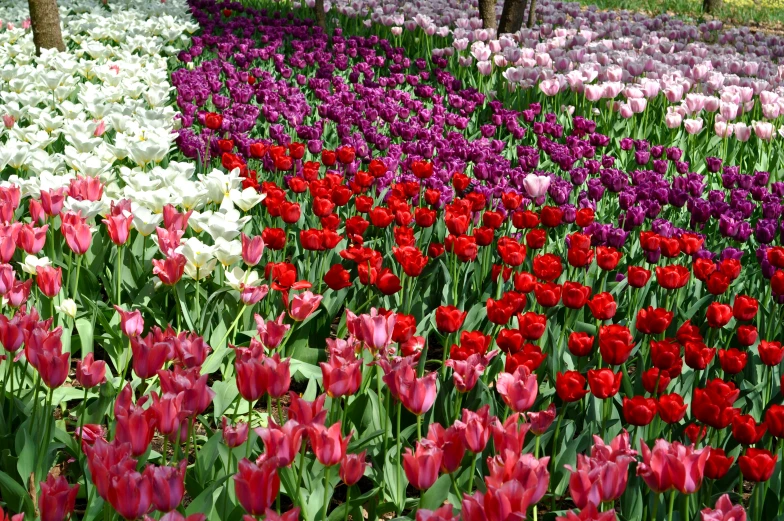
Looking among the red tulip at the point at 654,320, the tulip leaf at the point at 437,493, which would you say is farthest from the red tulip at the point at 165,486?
the red tulip at the point at 654,320

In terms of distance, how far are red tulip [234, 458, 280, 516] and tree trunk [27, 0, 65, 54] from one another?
312 inches

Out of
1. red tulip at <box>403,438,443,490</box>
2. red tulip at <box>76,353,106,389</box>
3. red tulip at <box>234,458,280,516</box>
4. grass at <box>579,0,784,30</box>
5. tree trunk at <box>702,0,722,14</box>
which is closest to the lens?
red tulip at <box>234,458,280,516</box>

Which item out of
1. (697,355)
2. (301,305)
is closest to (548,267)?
(697,355)

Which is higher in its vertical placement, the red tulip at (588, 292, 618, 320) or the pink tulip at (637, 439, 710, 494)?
the pink tulip at (637, 439, 710, 494)

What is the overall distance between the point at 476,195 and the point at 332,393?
6.80 feet

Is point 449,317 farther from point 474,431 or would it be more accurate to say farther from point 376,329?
point 474,431

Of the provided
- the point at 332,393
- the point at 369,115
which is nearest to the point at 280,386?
the point at 332,393

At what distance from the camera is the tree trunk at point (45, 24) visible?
8.52m

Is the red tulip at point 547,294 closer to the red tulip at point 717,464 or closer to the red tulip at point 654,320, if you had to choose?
the red tulip at point 654,320

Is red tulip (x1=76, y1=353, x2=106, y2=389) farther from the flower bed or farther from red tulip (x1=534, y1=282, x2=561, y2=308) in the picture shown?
red tulip (x1=534, y1=282, x2=561, y2=308)

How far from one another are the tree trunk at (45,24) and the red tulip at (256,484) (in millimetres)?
7930

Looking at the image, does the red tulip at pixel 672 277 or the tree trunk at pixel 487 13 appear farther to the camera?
the tree trunk at pixel 487 13

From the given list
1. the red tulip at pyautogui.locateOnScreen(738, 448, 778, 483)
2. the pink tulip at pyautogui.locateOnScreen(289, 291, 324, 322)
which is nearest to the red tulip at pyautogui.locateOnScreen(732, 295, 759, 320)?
the red tulip at pyautogui.locateOnScreen(738, 448, 778, 483)

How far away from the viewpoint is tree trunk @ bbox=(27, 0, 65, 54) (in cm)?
852
